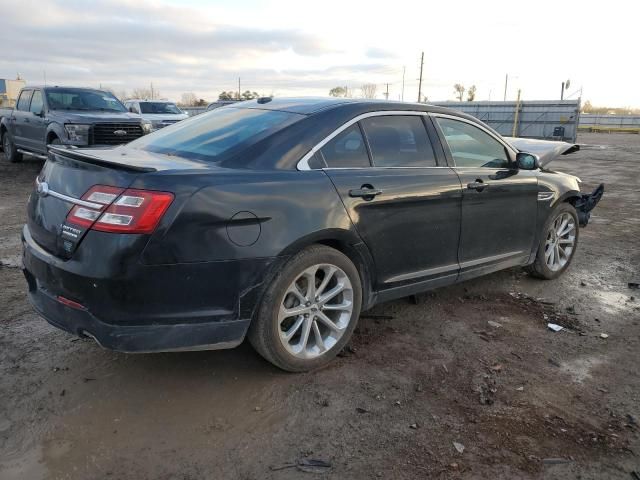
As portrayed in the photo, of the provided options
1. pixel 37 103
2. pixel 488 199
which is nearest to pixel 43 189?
pixel 488 199

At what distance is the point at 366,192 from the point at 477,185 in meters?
1.20

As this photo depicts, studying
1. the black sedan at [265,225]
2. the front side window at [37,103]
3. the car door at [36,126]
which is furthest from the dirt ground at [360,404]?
the front side window at [37,103]

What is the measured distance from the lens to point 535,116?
29750 mm

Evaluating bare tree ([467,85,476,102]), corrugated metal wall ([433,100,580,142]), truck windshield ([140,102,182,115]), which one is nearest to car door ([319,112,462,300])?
truck windshield ([140,102,182,115])

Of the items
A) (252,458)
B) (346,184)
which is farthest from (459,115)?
(252,458)

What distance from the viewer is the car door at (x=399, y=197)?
351 cm

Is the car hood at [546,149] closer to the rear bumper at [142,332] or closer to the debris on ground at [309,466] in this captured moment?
the rear bumper at [142,332]

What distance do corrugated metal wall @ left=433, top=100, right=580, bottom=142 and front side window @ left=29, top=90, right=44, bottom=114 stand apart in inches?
740

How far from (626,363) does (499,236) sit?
4.45 ft

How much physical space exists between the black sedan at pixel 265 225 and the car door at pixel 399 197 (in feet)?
0.03

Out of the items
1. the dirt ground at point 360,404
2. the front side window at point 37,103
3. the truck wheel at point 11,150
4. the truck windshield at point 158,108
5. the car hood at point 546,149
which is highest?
the truck windshield at point 158,108

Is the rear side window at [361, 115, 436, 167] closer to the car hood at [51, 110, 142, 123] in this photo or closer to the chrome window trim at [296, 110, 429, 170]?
the chrome window trim at [296, 110, 429, 170]

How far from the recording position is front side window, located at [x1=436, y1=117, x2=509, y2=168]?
4.27m

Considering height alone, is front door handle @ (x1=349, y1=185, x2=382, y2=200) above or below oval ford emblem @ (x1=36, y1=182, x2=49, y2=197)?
above
